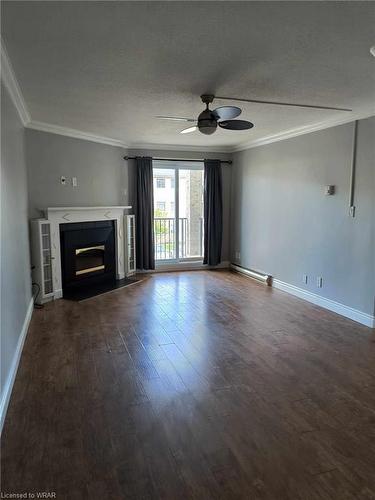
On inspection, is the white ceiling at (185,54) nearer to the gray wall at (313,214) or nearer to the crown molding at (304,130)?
the crown molding at (304,130)

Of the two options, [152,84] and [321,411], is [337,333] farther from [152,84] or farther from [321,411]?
[152,84]

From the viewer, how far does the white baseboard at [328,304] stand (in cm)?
408

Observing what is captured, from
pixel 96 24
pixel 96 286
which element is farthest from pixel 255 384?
pixel 96 286

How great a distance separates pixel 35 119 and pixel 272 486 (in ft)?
15.2

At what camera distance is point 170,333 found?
3.78 m

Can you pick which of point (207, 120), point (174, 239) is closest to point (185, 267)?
point (174, 239)

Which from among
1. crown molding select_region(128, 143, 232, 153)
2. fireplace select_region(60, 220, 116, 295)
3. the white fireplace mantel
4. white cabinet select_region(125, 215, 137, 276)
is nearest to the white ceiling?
the white fireplace mantel

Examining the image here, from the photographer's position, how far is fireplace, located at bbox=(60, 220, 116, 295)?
5293 mm

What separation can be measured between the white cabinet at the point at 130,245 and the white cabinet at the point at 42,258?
1.66m

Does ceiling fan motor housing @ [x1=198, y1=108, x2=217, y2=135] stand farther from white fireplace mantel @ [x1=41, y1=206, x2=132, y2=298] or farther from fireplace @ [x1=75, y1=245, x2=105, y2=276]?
fireplace @ [x1=75, y1=245, x2=105, y2=276]

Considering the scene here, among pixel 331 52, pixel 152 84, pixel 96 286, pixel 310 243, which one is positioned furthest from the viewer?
pixel 96 286

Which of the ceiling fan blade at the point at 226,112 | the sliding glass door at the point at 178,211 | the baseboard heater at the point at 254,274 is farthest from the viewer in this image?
the sliding glass door at the point at 178,211

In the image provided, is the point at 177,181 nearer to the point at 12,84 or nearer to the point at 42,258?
the point at 42,258

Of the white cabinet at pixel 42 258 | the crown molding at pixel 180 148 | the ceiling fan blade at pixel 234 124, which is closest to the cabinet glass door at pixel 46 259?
the white cabinet at pixel 42 258
